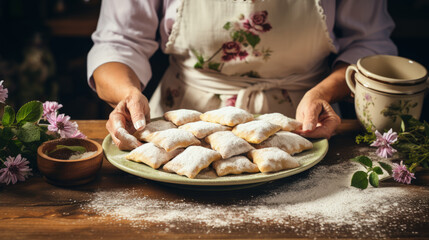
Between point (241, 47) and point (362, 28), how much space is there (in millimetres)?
405

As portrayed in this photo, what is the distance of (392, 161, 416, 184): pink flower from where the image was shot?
100 centimetres

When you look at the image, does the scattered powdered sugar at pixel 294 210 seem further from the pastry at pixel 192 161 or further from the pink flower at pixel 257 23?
the pink flower at pixel 257 23

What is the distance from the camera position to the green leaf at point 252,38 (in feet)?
4.42

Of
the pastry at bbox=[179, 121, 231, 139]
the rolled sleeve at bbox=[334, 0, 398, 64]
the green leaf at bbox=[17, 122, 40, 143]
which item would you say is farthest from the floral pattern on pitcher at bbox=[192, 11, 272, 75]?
the green leaf at bbox=[17, 122, 40, 143]

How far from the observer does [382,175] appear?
1.02m

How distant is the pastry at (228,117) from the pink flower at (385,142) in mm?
297

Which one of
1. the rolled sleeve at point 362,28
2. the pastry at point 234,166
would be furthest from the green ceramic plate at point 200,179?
the rolled sleeve at point 362,28

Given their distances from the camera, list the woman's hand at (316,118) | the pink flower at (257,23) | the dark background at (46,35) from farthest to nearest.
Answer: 1. the dark background at (46,35)
2. the pink flower at (257,23)
3. the woman's hand at (316,118)

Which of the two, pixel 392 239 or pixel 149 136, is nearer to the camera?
pixel 392 239

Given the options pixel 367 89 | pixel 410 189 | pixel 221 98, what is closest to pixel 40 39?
pixel 221 98

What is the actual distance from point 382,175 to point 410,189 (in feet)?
0.22

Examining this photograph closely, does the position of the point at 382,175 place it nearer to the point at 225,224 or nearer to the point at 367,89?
the point at 367,89

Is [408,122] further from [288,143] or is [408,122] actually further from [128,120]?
[128,120]

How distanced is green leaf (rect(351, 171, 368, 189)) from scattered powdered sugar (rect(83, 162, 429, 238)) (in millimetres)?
13
